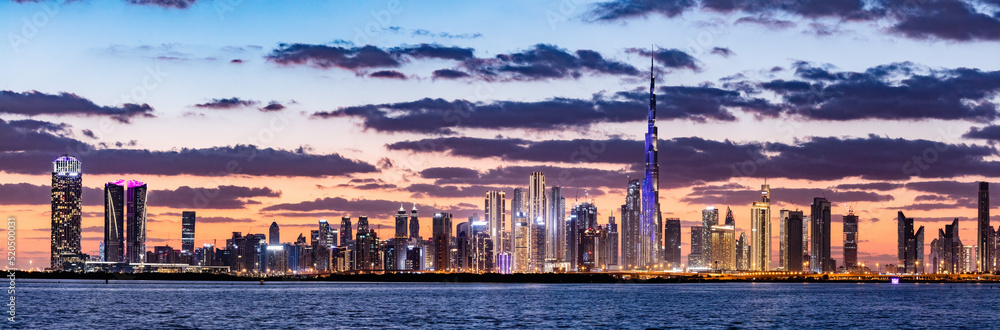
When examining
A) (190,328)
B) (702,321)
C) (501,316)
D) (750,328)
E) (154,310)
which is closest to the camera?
(190,328)

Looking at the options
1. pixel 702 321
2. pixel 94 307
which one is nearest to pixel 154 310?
pixel 94 307

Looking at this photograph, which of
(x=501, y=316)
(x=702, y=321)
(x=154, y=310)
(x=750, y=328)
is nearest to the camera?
(x=750, y=328)

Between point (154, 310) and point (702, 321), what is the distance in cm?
7534

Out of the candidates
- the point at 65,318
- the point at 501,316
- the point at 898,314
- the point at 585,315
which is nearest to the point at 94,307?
the point at 65,318

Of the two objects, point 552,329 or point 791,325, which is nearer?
point 552,329

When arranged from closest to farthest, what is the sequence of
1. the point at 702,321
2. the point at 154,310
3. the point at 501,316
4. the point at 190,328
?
the point at 190,328 → the point at 702,321 → the point at 501,316 → the point at 154,310

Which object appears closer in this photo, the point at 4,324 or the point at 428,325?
the point at 4,324

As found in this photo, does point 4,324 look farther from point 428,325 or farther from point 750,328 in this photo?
point 750,328

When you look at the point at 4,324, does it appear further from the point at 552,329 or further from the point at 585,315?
the point at 585,315

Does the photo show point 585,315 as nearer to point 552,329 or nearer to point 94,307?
point 552,329

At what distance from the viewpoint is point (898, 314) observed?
153m

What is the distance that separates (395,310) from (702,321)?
4699 cm

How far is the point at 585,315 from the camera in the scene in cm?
14125

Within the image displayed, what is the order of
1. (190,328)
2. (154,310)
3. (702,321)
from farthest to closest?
(154,310) < (702,321) < (190,328)
